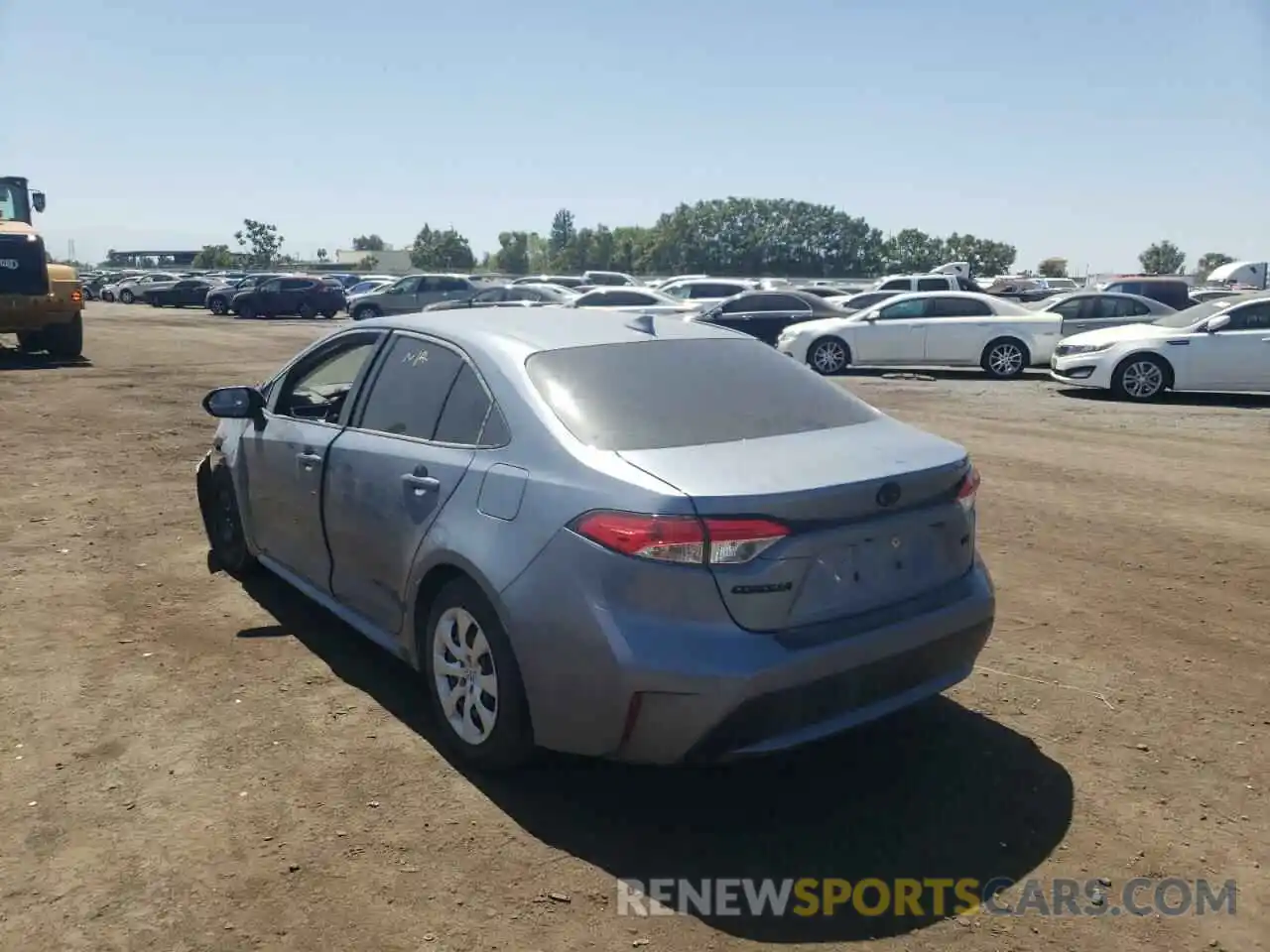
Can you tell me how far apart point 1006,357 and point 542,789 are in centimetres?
1637

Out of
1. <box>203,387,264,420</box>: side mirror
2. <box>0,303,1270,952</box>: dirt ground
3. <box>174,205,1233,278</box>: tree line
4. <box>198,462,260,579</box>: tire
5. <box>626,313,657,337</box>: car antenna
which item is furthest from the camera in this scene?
<box>174,205,1233,278</box>: tree line

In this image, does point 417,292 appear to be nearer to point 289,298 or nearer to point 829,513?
point 289,298

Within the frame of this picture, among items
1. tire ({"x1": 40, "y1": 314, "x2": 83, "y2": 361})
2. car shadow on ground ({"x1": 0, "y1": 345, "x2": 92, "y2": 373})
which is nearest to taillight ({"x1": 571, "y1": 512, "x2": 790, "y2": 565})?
car shadow on ground ({"x1": 0, "y1": 345, "x2": 92, "y2": 373})

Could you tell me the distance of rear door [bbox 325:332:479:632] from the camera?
3.96 metres

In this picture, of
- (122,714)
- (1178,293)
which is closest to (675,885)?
(122,714)

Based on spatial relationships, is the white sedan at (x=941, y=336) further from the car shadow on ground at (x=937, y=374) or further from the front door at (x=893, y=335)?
the car shadow on ground at (x=937, y=374)

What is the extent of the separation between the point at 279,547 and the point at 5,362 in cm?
1692

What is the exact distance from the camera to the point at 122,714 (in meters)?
4.33

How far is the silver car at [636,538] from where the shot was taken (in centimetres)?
315

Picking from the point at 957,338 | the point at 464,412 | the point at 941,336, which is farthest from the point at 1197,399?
the point at 464,412

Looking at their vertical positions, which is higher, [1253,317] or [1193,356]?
[1253,317]

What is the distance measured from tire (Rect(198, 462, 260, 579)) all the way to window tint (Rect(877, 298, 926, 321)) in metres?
14.5

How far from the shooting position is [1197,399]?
15062 millimetres

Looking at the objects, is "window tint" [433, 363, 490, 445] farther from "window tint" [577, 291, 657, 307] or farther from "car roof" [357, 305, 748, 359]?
"window tint" [577, 291, 657, 307]
